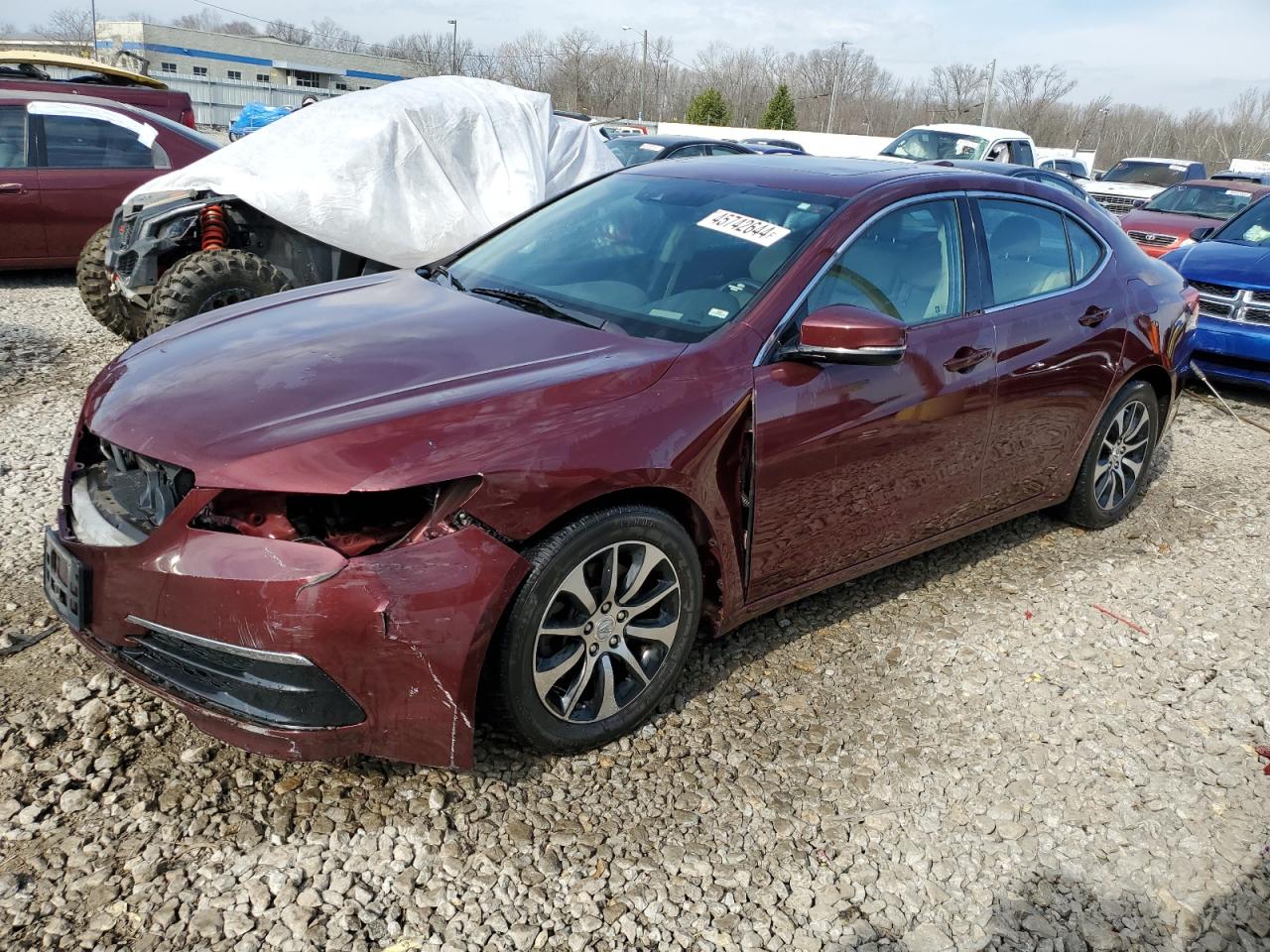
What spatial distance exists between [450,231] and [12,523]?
3601 mm

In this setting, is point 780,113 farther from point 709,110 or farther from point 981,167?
point 981,167

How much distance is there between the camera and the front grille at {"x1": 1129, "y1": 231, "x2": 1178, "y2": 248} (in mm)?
11844

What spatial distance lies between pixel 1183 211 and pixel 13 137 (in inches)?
534

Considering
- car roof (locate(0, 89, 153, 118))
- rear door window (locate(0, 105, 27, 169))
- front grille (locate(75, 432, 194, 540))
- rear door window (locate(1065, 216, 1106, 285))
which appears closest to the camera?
front grille (locate(75, 432, 194, 540))

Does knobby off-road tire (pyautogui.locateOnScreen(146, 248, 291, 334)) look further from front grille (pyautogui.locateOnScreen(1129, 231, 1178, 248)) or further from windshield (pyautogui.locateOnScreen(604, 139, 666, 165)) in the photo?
front grille (pyautogui.locateOnScreen(1129, 231, 1178, 248))

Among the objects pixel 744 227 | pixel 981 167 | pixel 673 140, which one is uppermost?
pixel 673 140

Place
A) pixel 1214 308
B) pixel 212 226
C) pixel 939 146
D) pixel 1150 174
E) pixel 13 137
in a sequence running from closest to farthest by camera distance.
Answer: pixel 212 226, pixel 1214 308, pixel 13 137, pixel 939 146, pixel 1150 174

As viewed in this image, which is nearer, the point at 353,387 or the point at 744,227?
the point at 353,387

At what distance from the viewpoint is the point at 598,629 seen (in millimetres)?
2879

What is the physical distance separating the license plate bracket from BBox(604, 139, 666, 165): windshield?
11.5 m

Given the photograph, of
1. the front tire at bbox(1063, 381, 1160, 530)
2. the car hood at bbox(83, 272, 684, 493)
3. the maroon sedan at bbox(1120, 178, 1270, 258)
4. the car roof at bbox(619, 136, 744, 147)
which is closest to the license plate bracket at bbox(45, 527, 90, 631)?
the car hood at bbox(83, 272, 684, 493)

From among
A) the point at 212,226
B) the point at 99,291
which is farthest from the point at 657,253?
the point at 99,291

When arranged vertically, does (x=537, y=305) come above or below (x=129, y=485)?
above

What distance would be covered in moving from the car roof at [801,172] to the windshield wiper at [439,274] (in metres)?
0.92
